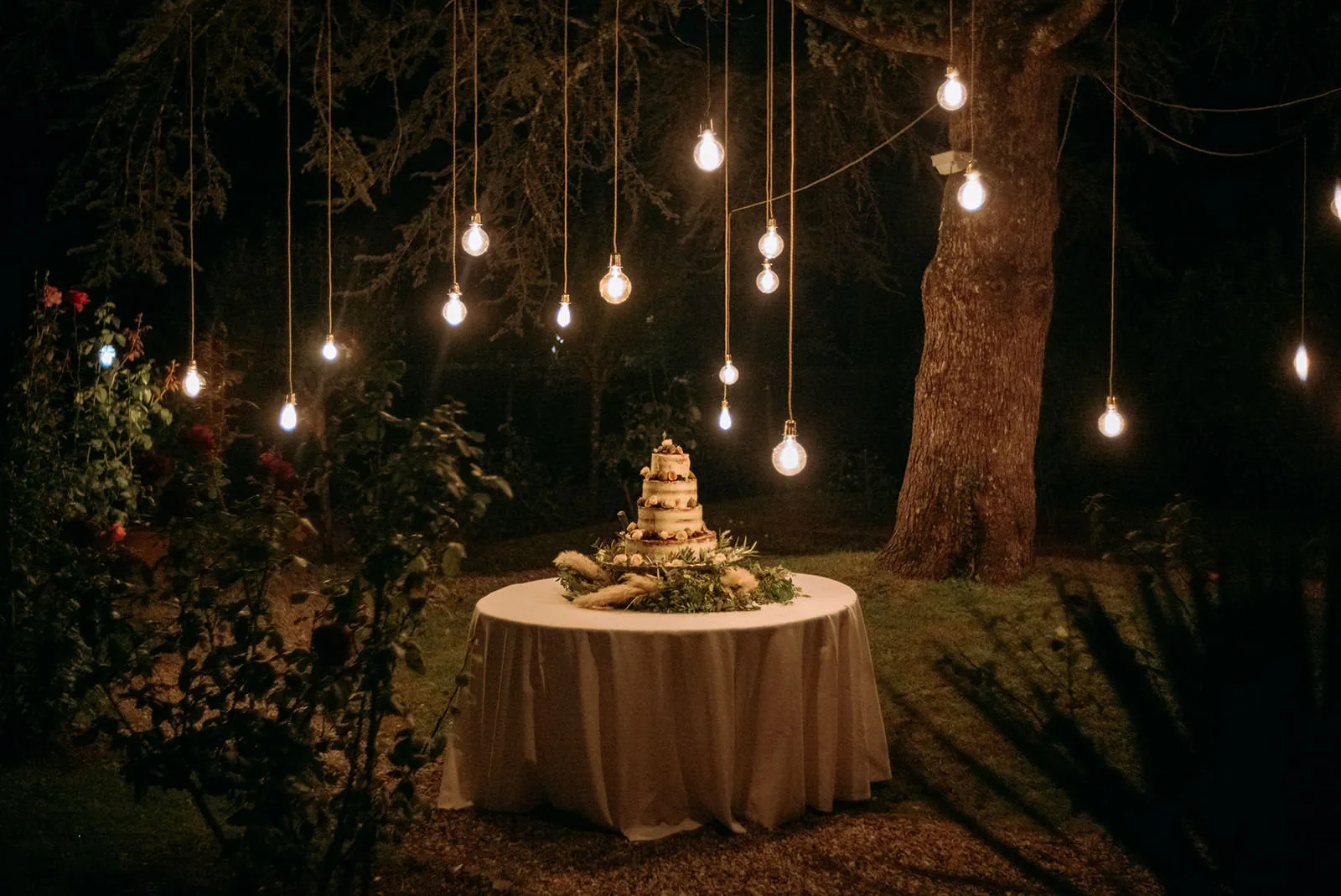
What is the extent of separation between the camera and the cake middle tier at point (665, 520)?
4.34m

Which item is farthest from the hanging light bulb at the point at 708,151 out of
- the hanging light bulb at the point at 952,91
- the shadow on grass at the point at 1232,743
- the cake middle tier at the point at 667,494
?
the shadow on grass at the point at 1232,743

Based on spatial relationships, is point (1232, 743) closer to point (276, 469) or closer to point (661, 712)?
point (276, 469)

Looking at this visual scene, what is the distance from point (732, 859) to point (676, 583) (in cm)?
97

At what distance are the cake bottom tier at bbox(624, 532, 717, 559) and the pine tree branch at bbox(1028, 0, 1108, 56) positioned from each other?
4.41m

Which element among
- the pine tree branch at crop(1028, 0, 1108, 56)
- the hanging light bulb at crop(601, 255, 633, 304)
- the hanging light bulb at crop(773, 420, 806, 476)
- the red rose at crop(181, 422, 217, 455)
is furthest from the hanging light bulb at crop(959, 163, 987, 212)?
the red rose at crop(181, 422, 217, 455)

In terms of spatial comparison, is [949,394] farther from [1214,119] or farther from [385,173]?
A: [1214,119]

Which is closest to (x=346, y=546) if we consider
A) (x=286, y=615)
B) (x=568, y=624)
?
(x=286, y=615)

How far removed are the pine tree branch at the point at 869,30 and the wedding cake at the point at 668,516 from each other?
13.6 ft

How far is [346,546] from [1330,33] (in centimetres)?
889

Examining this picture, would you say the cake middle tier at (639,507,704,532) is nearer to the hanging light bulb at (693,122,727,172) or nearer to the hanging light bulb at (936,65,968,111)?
the hanging light bulb at (693,122,727,172)

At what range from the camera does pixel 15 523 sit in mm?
4508

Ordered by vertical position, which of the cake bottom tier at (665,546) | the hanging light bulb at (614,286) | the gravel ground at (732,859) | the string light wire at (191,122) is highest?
the string light wire at (191,122)

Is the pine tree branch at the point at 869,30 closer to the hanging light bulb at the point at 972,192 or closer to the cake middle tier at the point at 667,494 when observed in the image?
the hanging light bulb at the point at 972,192

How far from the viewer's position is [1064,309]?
38.7 ft
